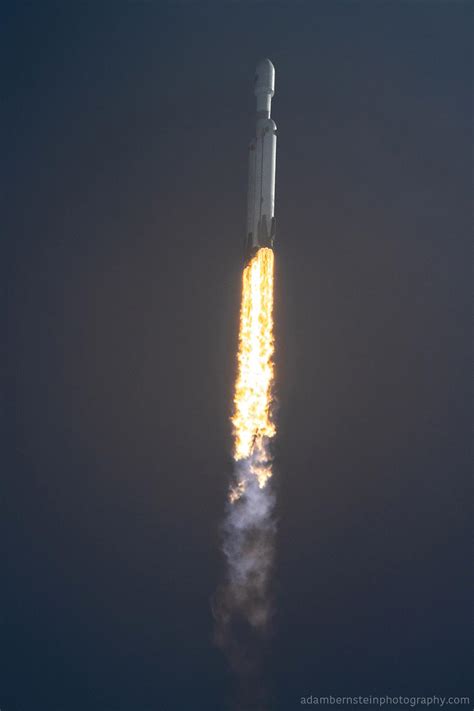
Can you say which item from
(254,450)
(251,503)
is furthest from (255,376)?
(251,503)

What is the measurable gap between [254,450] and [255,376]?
8.77ft

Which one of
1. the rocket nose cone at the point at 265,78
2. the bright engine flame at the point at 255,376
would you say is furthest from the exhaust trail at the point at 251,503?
the rocket nose cone at the point at 265,78

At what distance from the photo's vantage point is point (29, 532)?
24359 millimetres

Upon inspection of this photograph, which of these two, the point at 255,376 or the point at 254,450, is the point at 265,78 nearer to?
the point at 255,376

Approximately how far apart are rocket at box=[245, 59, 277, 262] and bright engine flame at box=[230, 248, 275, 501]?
1633 millimetres

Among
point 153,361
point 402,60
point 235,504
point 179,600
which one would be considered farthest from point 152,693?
point 402,60

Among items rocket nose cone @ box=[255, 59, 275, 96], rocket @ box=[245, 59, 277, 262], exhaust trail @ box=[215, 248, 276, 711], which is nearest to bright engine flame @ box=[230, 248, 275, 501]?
exhaust trail @ box=[215, 248, 276, 711]

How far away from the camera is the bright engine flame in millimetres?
24734

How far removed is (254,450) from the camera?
2484cm

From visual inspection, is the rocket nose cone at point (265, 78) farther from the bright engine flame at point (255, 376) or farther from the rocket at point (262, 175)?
the bright engine flame at point (255, 376)

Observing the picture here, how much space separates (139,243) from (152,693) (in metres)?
15.9

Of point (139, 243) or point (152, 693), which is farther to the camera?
point (139, 243)

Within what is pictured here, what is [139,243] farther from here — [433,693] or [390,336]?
[433,693]

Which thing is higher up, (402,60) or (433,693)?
(402,60)
